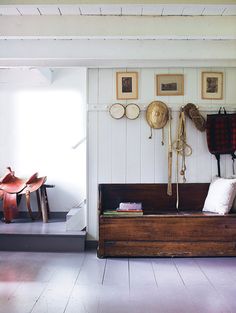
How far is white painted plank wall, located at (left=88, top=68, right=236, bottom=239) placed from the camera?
16.1 feet

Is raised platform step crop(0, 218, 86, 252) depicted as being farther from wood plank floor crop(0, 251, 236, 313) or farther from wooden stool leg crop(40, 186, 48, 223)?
wooden stool leg crop(40, 186, 48, 223)

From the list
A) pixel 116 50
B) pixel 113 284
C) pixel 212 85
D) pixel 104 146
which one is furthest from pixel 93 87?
pixel 113 284

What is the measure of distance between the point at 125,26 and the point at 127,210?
212cm

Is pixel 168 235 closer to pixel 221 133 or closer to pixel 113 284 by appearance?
pixel 113 284

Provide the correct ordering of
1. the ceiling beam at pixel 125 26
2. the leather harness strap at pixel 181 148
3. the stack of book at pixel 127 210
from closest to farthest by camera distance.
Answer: the ceiling beam at pixel 125 26, the stack of book at pixel 127 210, the leather harness strap at pixel 181 148

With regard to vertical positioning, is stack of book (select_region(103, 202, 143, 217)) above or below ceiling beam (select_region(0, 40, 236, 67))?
below

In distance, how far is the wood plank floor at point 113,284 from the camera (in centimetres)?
305

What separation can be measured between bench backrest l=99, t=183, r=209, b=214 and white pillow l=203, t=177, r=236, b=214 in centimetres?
24

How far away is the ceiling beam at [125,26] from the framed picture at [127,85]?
117cm

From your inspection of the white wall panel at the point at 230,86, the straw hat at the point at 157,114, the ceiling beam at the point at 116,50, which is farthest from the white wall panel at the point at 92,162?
the white wall panel at the point at 230,86

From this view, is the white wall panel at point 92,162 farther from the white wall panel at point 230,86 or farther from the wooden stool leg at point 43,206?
the white wall panel at point 230,86

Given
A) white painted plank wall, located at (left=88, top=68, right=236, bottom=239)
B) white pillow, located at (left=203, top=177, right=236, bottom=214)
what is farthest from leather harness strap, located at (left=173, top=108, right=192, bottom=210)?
white pillow, located at (left=203, top=177, right=236, bottom=214)

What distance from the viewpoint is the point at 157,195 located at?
4953 millimetres

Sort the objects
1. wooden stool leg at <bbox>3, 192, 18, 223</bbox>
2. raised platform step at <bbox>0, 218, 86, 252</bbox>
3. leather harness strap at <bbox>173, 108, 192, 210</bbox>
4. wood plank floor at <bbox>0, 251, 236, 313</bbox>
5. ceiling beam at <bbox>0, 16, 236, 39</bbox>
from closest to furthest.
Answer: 1. wood plank floor at <bbox>0, 251, 236, 313</bbox>
2. ceiling beam at <bbox>0, 16, 236, 39</bbox>
3. raised platform step at <bbox>0, 218, 86, 252</bbox>
4. leather harness strap at <bbox>173, 108, 192, 210</bbox>
5. wooden stool leg at <bbox>3, 192, 18, 223</bbox>
